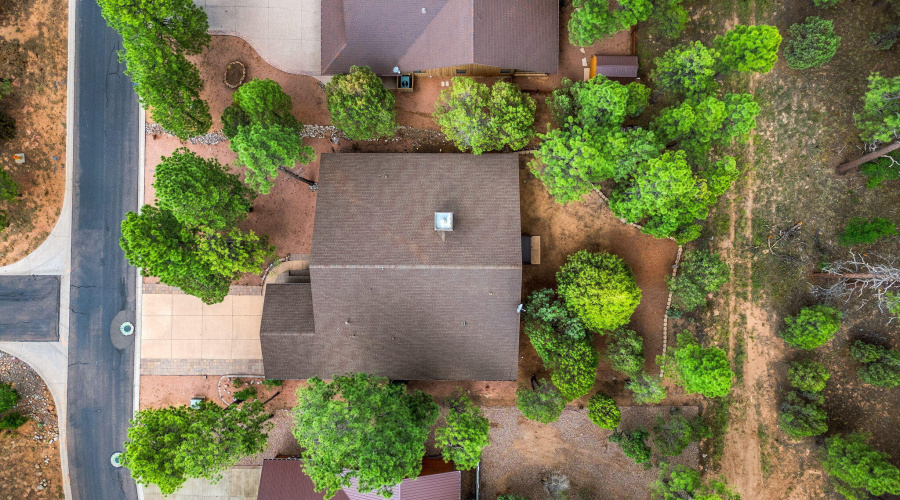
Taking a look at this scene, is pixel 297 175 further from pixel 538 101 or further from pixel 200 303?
pixel 538 101

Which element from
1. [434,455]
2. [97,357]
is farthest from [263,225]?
[434,455]

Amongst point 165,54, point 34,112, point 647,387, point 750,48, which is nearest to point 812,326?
point 647,387

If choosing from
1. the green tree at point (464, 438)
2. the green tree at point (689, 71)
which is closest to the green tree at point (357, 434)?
the green tree at point (464, 438)

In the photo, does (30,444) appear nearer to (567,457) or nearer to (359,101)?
(359,101)

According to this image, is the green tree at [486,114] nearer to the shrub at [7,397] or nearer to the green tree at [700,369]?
the green tree at [700,369]

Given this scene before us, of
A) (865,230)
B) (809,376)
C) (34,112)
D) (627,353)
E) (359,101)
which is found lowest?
(809,376)

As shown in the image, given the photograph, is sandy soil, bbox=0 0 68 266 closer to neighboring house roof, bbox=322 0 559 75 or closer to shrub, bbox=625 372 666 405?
neighboring house roof, bbox=322 0 559 75

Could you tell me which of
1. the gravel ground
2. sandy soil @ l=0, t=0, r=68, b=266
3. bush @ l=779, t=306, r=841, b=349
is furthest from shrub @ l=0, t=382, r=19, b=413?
bush @ l=779, t=306, r=841, b=349
